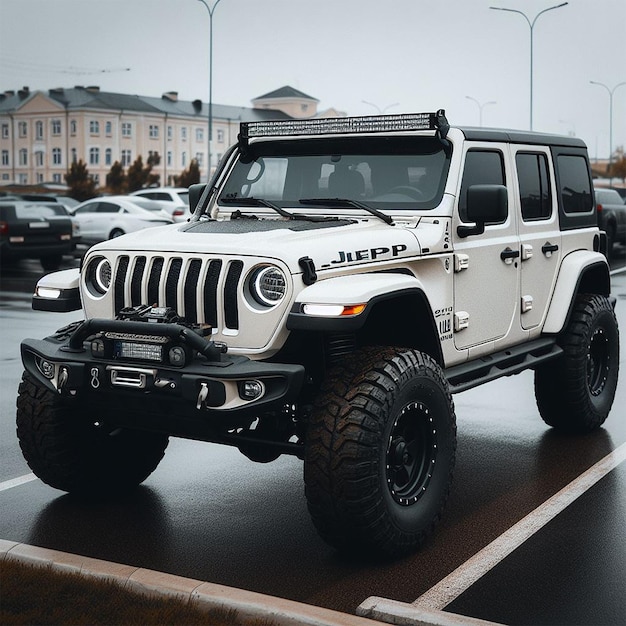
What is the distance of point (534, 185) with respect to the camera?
763 cm

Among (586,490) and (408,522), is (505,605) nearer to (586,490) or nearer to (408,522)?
(408,522)

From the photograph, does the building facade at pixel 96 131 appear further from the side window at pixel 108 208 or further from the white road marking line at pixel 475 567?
the white road marking line at pixel 475 567

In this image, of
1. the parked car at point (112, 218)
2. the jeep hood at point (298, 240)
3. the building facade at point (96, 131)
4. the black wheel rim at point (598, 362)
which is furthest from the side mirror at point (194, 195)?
the building facade at point (96, 131)

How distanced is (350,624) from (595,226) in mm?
4895

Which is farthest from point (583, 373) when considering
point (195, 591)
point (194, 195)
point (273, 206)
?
point (195, 591)

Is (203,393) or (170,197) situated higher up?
(170,197)

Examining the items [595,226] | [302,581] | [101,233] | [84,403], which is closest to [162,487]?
[84,403]

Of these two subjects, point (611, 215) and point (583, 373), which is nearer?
point (583, 373)

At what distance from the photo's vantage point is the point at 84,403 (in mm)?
5582

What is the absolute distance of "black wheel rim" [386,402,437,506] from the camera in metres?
5.56

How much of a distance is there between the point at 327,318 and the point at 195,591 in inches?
52.6

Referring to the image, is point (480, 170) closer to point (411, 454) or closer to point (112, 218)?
point (411, 454)

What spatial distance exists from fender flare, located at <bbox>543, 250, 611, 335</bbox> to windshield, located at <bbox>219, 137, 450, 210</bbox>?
1603 millimetres

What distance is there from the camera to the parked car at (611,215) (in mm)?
25812
